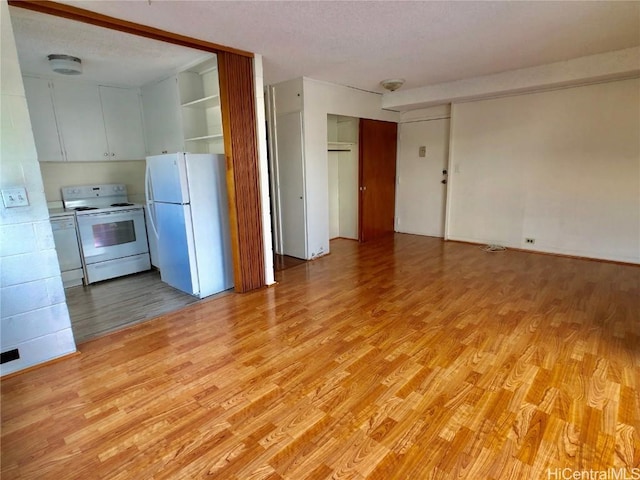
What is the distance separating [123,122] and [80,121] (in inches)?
19.4

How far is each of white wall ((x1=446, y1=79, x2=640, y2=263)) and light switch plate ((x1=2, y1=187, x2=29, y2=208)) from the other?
17.6ft

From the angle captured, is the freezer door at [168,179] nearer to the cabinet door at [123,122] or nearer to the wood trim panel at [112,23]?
the wood trim panel at [112,23]

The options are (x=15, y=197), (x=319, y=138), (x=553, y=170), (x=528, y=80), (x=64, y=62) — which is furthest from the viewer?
(x=319, y=138)

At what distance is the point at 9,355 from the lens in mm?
2293

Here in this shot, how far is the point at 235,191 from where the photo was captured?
347 centimetres

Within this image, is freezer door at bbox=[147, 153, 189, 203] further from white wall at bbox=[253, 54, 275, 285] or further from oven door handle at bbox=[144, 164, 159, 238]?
white wall at bbox=[253, 54, 275, 285]

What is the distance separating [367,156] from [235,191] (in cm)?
283

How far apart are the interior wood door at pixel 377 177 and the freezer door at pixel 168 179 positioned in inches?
120

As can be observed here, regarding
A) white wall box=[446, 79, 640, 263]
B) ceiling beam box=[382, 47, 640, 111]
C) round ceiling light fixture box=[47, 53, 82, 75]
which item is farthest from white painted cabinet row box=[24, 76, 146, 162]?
white wall box=[446, 79, 640, 263]

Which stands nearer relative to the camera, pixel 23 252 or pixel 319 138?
pixel 23 252

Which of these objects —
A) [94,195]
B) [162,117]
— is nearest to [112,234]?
[94,195]

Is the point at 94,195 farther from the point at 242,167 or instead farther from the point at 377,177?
the point at 377,177

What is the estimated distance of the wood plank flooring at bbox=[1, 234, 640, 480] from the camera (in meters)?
1.60

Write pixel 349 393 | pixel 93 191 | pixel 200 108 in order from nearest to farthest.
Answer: pixel 349 393 → pixel 200 108 → pixel 93 191
